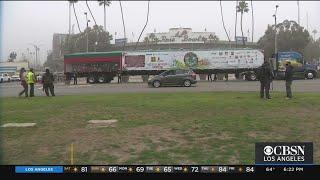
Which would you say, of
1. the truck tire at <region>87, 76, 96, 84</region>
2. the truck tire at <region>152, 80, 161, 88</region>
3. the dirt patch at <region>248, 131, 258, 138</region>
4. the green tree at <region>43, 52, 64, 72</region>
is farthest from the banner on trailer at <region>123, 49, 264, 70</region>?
the dirt patch at <region>248, 131, 258, 138</region>

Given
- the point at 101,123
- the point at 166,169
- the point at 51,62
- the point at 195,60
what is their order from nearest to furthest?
the point at 166,169
the point at 101,123
the point at 51,62
the point at 195,60

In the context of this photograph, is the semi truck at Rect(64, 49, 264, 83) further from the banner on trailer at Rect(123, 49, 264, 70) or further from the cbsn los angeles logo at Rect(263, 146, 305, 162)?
the cbsn los angeles logo at Rect(263, 146, 305, 162)

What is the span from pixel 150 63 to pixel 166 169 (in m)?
37.2

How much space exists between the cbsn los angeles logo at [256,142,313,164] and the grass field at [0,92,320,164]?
556 millimetres

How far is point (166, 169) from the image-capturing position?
11.0ft

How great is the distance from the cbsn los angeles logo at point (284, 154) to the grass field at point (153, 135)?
2.02ft

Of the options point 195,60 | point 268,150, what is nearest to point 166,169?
point 268,150

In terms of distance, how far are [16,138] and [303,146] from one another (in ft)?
17.4

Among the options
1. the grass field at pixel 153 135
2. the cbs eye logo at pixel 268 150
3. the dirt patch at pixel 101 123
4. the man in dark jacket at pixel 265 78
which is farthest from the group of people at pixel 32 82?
the cbs eye logo at pixel 268 150

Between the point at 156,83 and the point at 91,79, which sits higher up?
the point at 91,79

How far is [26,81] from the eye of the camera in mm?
19672

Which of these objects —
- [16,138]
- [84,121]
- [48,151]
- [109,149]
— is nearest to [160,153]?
[109,149]

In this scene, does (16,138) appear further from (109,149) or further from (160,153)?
(160,153)

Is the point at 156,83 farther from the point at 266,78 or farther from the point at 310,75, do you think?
the point at 310,75
